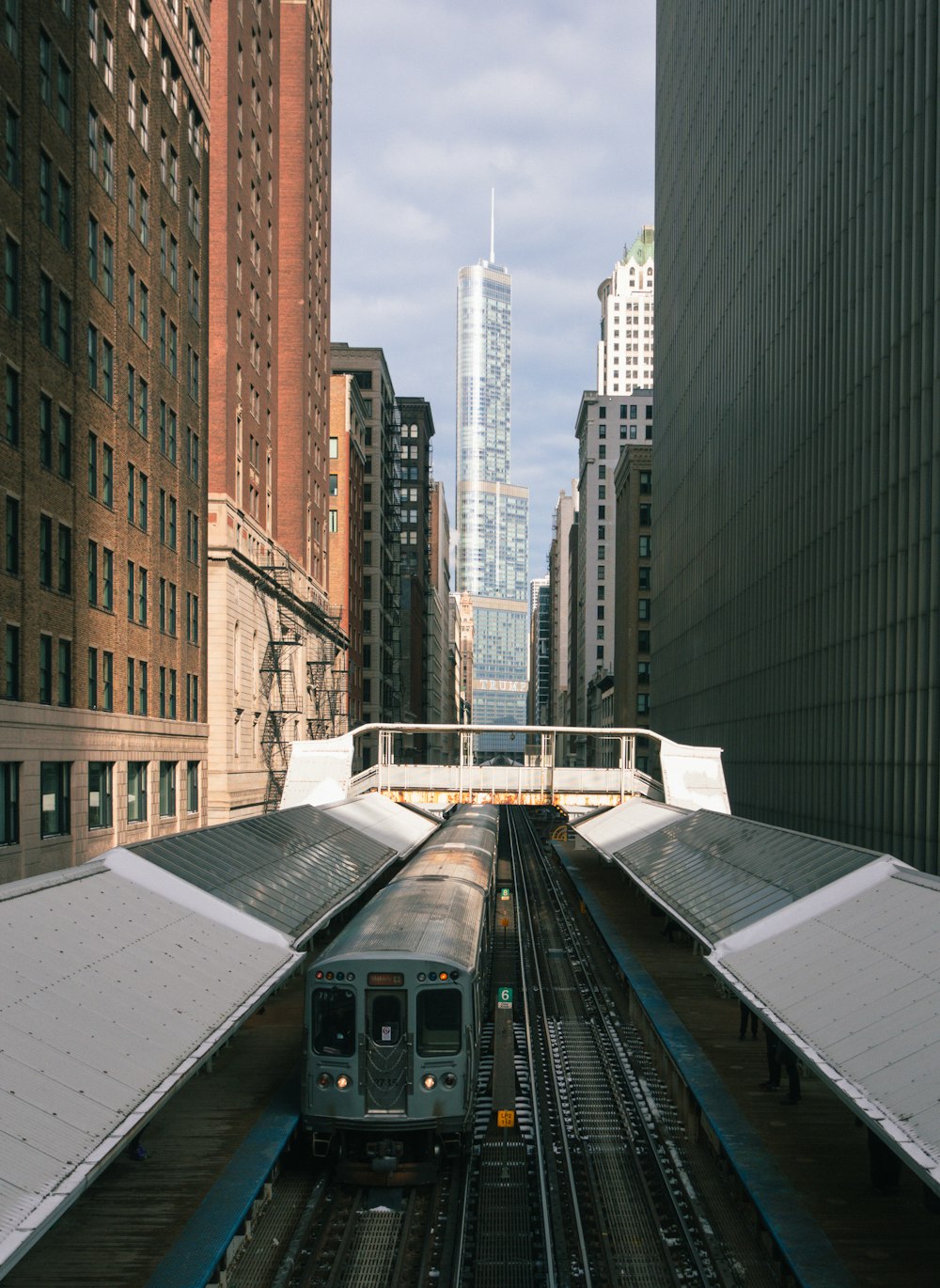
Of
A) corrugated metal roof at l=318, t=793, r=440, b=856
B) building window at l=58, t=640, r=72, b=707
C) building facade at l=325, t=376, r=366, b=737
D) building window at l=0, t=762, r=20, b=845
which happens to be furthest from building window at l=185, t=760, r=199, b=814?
building facade at l=325, t=376, r=366, b=737

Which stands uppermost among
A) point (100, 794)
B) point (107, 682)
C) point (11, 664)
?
point (11, 664)

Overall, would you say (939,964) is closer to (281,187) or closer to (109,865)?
(109,865)

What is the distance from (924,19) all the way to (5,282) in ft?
78.9

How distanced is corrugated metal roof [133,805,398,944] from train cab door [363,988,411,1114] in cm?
397

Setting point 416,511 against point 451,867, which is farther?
point 416,511

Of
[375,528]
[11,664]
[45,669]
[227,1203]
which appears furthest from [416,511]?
[227,1203]

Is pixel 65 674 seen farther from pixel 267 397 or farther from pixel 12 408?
pixel 267 397

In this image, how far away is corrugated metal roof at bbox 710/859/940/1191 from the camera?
11.1 m

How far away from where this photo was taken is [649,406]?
6029 inches

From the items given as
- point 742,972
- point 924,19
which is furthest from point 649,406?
point 742,972

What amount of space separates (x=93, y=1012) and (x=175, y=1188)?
4.26 metres

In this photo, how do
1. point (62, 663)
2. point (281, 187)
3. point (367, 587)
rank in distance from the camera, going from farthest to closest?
point (367, 587), point (281, 187), point (62, 663)

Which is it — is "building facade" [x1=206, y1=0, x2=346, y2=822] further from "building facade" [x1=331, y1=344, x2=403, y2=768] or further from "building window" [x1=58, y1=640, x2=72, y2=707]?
"building facade" [x1=331, y1=344, x2=403, y2=768]

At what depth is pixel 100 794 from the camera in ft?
121
